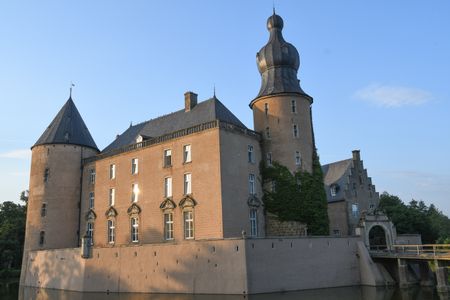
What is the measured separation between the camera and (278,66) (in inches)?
1336

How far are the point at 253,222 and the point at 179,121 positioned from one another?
10.5 m

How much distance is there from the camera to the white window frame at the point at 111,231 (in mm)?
35125

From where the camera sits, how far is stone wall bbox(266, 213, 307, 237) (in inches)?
1190

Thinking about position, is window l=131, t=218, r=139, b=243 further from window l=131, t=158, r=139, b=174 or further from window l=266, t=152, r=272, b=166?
window l=266, t=152, r=272, b=166

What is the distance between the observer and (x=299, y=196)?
101ft

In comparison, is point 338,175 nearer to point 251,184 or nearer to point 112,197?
point 251,184

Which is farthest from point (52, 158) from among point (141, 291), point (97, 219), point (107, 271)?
point (141, 291)

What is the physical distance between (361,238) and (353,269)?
2473mm

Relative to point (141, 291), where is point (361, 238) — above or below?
above

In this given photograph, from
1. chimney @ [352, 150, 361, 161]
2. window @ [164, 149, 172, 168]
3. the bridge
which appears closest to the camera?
the bridge

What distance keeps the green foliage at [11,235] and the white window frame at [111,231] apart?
60.6 feet

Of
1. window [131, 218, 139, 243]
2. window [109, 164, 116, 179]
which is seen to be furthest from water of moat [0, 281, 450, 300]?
window [109, 164, 116, 179]

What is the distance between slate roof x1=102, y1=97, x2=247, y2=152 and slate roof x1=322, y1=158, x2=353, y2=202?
39.0 ft

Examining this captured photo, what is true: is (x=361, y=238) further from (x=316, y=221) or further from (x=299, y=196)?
(x=299, y=196)
